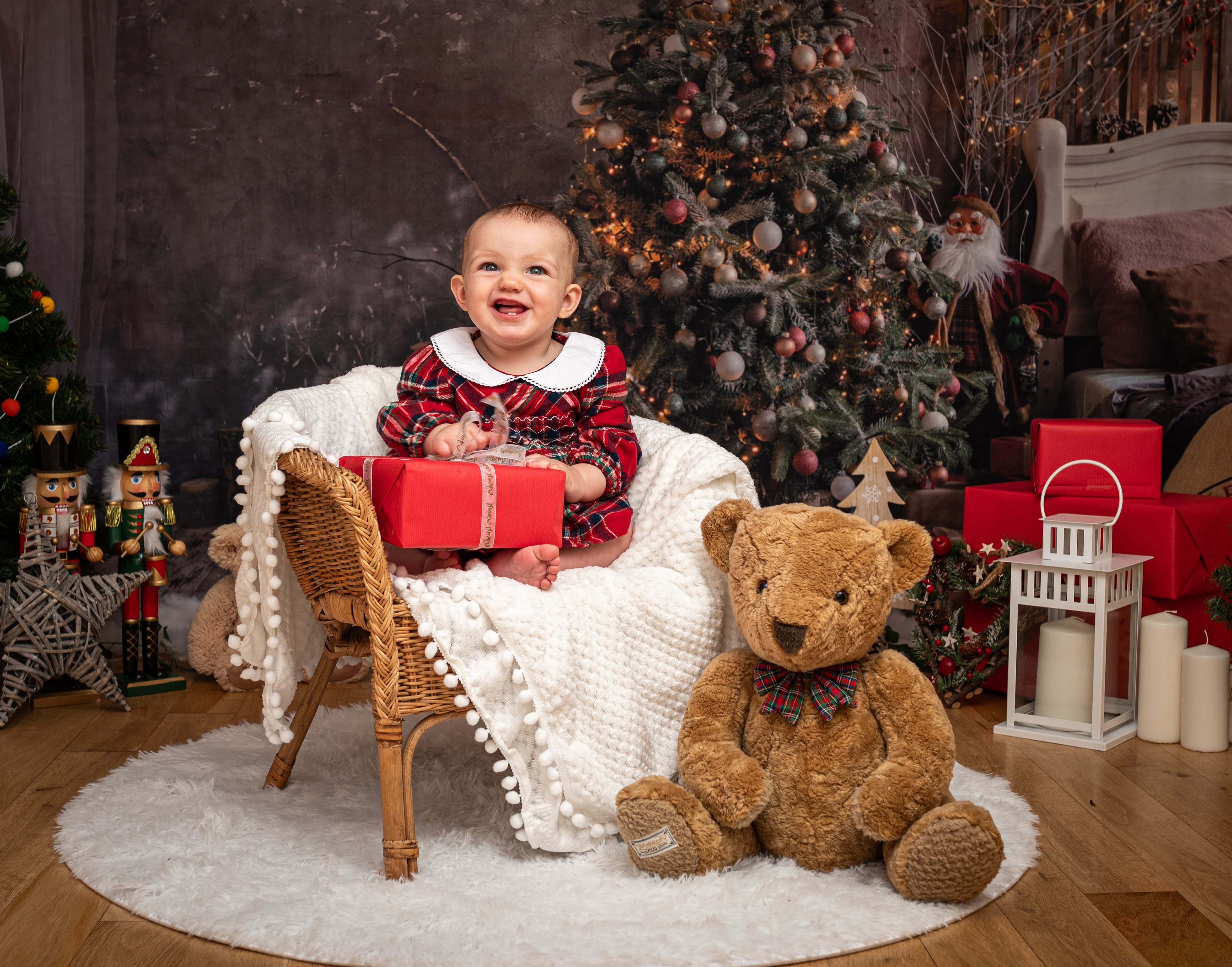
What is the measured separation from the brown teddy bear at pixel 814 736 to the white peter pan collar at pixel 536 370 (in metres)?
0.51

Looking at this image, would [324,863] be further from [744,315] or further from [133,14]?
[133,14]

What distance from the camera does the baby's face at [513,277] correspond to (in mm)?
1974

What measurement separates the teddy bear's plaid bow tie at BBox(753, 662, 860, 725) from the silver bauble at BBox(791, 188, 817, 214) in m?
1.92

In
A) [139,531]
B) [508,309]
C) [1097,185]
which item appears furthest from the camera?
[1097,185]

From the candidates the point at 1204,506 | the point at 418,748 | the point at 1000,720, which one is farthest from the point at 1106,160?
the point at 418,748

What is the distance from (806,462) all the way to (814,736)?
5.92ft

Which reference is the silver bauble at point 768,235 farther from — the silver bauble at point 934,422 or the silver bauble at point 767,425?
the silver bauble at point 934,422

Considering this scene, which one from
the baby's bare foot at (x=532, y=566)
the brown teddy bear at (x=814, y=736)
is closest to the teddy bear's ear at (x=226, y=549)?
the baby's bare foot at (x=532, y=566)

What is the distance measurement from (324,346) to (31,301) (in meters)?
0.91

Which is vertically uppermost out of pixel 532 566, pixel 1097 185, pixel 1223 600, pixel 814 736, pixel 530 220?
pixel 1097 185

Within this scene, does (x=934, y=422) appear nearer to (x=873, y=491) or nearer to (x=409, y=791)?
(x=873, y=491)

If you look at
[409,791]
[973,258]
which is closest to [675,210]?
[973,258]

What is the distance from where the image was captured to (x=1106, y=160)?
346 cm

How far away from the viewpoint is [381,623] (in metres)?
1.59
